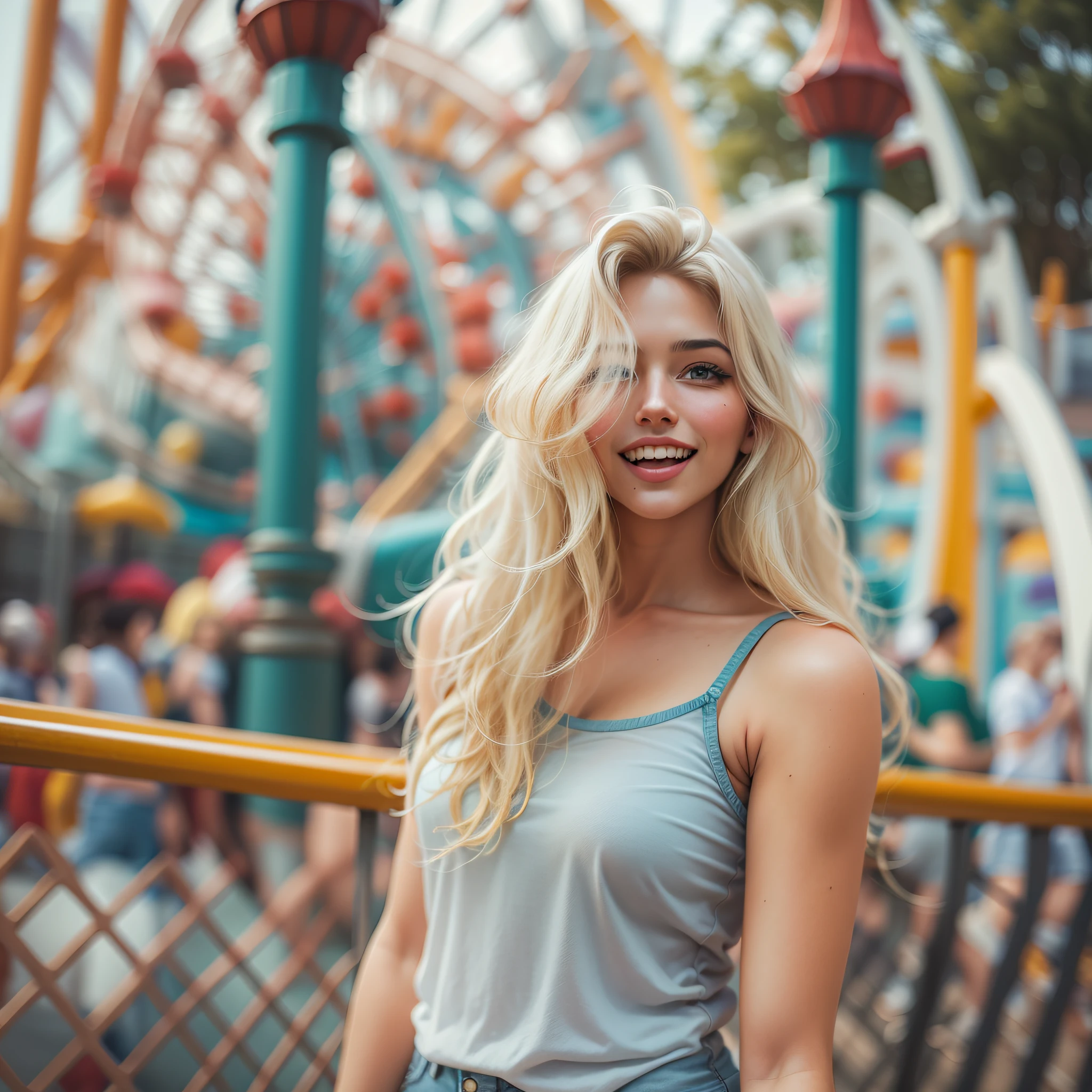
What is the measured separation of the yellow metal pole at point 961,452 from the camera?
21.6ft

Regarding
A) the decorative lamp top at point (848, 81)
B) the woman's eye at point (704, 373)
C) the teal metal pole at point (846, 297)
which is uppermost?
the decorative lamp top at point (848, 81)

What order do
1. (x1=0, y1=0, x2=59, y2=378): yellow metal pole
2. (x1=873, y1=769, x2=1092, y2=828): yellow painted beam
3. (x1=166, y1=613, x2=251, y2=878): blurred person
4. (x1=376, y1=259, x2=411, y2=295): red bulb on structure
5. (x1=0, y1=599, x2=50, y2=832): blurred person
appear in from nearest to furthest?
(x1=873, y1=769, x2=1092, y2=828): yellow painted beam, (x1=0, y1=599, x2=50, y2=832): blurred person, (x1=166, y1=613, x2=251, y2=878): blurred person, (x1=0, y1=0, x2=59, y2=378): yellow metal pole, (x1=376, y1=259, x2=411, y2=295): red bulb on structure

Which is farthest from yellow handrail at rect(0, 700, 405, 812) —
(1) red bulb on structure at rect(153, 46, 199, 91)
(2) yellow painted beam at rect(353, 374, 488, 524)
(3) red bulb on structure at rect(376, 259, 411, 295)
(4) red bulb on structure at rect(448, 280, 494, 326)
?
(3) red bulb on structure at rect(376, 259, 411, 295)

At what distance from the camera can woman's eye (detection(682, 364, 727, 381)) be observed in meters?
1.23

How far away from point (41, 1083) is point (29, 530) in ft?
54.5

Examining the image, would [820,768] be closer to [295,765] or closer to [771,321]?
[771,321]

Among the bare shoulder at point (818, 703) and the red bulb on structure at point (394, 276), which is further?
the red bulb on structure at point (394, 276)

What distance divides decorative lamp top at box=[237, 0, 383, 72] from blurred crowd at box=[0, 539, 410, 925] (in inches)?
57.1

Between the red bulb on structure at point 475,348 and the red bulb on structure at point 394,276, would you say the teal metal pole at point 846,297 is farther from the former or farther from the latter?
the red bulb on structure at point 394,276

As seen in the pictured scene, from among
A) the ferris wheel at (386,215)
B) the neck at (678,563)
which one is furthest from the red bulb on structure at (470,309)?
the neck at (678,563)

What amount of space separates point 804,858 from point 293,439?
6.78ft

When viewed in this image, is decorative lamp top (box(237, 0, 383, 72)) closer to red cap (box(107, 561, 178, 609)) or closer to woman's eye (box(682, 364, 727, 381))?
woman's eye (box(682, 364, 727, 381))

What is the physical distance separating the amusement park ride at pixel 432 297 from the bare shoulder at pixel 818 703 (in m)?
0.72

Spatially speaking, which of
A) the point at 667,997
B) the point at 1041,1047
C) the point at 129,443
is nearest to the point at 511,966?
the point at 667,997
